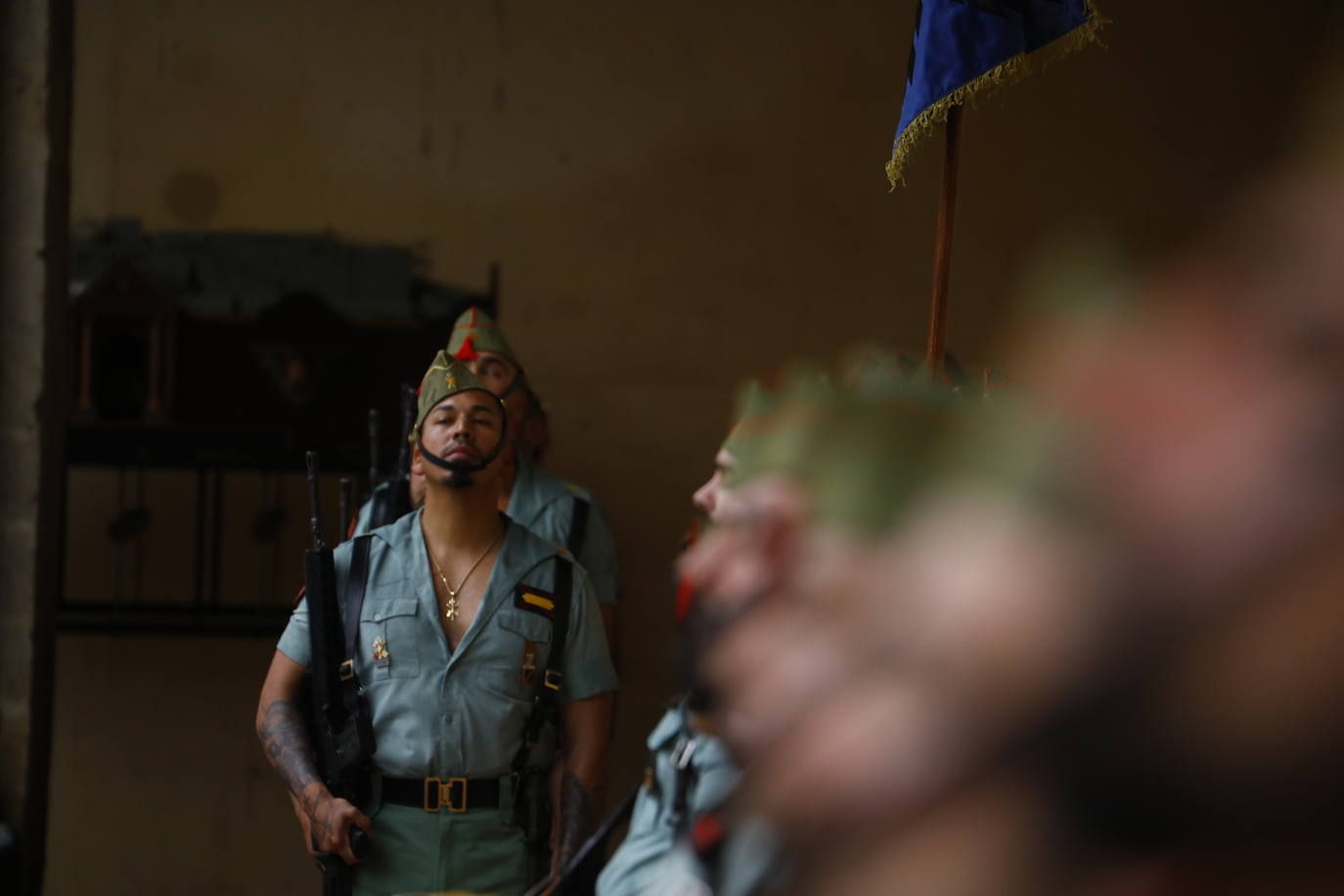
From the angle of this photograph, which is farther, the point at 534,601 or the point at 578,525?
the point at 578,525

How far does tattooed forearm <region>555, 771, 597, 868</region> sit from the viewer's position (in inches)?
115

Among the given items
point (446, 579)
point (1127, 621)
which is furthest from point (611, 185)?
point (1127, 621)

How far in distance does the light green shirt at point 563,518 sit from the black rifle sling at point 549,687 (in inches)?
37.0

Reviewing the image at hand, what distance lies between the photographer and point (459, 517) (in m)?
3.09

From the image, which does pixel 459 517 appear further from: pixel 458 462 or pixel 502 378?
pixel 502 378

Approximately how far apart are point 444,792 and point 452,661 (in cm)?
28

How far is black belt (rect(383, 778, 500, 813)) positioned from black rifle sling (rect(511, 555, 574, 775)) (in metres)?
0.08

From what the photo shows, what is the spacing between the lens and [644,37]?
207 inches

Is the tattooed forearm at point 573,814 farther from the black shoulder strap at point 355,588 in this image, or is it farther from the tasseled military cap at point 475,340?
the tasseled military cap at point 475,340

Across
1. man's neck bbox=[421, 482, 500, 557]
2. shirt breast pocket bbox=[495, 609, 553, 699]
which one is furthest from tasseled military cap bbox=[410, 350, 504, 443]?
shirt breast pocket bbox=[495, 609, 553, 699]

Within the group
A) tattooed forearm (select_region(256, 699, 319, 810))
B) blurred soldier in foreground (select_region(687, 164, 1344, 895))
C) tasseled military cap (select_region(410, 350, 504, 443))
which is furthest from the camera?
tasseled military cap (select_region(410, 350, 504, 443))

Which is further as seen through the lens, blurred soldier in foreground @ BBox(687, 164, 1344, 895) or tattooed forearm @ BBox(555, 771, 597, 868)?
tattooed forearm @ BBox(555, 771, 597, 868)

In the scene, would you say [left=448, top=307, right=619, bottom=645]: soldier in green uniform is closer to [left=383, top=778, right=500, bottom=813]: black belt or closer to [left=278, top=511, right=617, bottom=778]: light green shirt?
[left=278, top=511, right=617, bottom=778]: light green shirt

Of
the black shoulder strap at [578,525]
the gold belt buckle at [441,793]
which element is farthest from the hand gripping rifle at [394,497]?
the gold belt buckle at [441,793]
